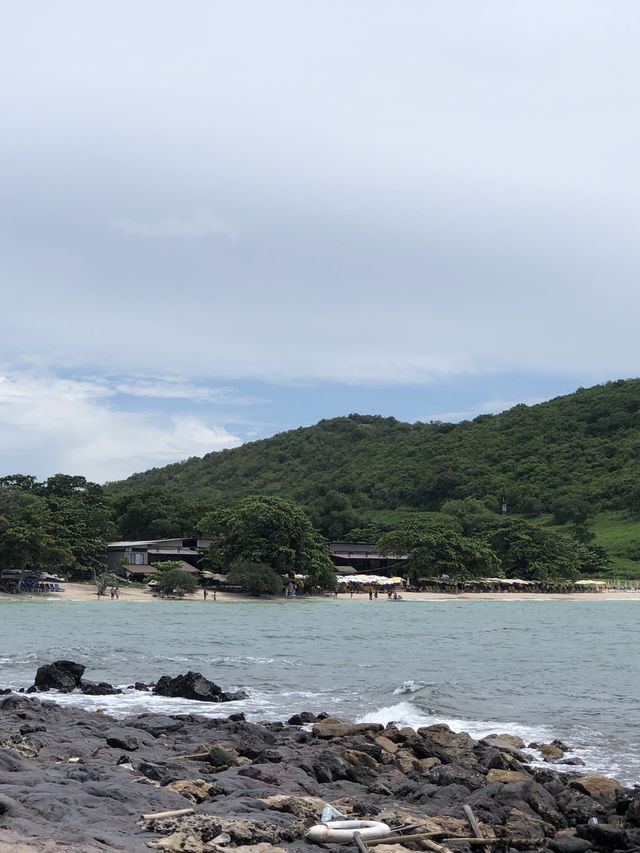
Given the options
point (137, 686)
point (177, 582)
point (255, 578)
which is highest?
point (255, 578)

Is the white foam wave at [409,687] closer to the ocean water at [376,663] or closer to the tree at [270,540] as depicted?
the ocean water at [376,663]

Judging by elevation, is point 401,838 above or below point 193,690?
above

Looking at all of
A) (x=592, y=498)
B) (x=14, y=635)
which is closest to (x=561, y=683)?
Result: (x=14, y=635)

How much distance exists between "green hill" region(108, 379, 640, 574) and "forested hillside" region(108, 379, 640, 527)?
0.22m

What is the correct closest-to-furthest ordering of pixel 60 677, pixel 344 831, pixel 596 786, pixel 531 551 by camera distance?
pixel 344 831 < pixel 596 786 < pixel 60 677 < pixel 531 551

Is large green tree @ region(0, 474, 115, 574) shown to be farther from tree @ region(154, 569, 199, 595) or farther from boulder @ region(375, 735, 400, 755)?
boulder @ region(375, 735, 400, 755)

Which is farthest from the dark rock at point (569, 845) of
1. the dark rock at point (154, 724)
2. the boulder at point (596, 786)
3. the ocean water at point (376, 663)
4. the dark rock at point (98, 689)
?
the dark rock at point (98, 689)

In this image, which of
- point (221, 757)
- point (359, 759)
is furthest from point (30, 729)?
point (359, 759)

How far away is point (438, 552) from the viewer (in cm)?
9756

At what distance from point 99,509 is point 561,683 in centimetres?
6635

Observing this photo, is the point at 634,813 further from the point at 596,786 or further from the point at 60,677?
the point at 60,677

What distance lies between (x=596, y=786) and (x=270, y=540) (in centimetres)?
6988

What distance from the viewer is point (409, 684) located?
26859 mm

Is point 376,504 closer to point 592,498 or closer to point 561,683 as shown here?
point 592,498
